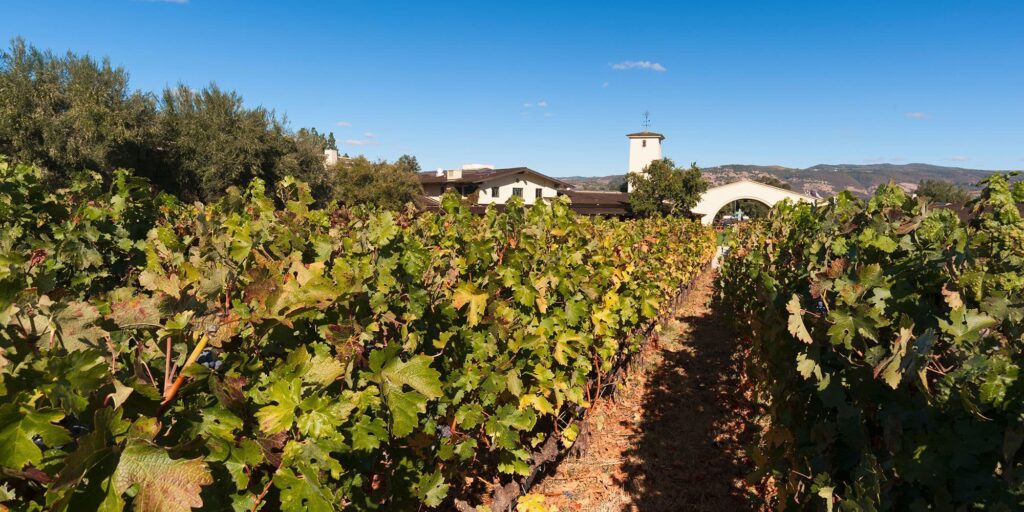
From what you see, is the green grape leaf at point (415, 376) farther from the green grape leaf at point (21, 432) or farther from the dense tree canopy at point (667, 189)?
the dense tree canopy at point (667, 189)

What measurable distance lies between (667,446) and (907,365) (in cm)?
408

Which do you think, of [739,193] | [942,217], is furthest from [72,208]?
[739,193]

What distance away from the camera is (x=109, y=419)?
112cm

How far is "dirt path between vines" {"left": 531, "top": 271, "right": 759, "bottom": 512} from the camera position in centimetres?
485

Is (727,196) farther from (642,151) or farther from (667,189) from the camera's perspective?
(642,151)

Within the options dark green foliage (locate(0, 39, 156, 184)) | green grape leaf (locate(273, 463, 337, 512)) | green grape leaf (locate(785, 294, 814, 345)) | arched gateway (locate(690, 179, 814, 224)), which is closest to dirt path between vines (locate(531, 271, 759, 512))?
green grape leaf (locate(785, 294, 814, 345))

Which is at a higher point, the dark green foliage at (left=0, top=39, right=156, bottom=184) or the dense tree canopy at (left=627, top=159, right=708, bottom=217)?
the dark green foliage at (left=0, top=39, right=156, bottom=184)

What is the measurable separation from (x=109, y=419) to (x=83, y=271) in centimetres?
487

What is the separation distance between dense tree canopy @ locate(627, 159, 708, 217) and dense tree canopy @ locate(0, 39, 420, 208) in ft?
76.3

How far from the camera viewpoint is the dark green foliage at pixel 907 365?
1.86 meters

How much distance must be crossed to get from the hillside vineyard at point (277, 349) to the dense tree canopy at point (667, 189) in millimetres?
37907

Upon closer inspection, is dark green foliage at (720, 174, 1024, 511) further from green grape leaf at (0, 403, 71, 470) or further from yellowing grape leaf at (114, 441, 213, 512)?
green grape leaf at (0, 403, 71, 470)

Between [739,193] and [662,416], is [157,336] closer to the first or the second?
[662,416]

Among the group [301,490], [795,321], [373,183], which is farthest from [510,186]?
[301,490]
